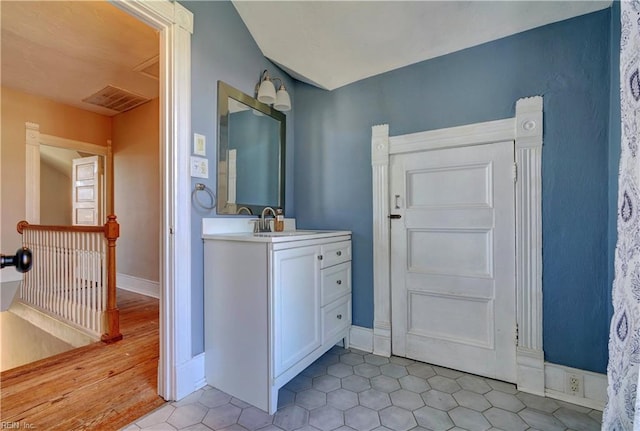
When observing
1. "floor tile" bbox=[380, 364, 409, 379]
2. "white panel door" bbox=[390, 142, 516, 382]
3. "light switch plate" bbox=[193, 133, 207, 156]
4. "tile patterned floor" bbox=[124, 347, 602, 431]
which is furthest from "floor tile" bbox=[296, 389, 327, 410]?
"light switch plate" bbox=[193, 133, 207, 156]

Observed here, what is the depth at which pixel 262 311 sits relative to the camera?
1.42 meters

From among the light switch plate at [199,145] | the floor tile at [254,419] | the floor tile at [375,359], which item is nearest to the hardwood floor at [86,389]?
the floor tile at [254,419]

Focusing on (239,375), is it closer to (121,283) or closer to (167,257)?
(167,257)

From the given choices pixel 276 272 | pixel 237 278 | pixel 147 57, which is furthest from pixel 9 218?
pixel 276 272

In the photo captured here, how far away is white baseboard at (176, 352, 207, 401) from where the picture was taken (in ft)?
4.94

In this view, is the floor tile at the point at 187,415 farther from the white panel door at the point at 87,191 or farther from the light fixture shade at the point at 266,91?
the white panel door at the point at 87,191

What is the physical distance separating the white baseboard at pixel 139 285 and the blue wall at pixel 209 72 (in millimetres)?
2046

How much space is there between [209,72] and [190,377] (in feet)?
5.78

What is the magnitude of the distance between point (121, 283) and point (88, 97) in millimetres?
2313

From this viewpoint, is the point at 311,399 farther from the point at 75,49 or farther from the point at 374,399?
the point at 75,49

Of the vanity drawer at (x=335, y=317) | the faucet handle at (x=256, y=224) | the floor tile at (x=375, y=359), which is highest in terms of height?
the faucet handle at (x=256, y=224)

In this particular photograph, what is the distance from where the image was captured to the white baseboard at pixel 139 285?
336 cm

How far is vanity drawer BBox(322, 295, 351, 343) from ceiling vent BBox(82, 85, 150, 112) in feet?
10.5

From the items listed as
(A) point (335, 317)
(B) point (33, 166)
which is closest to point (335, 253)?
(A) point (335, 317)
